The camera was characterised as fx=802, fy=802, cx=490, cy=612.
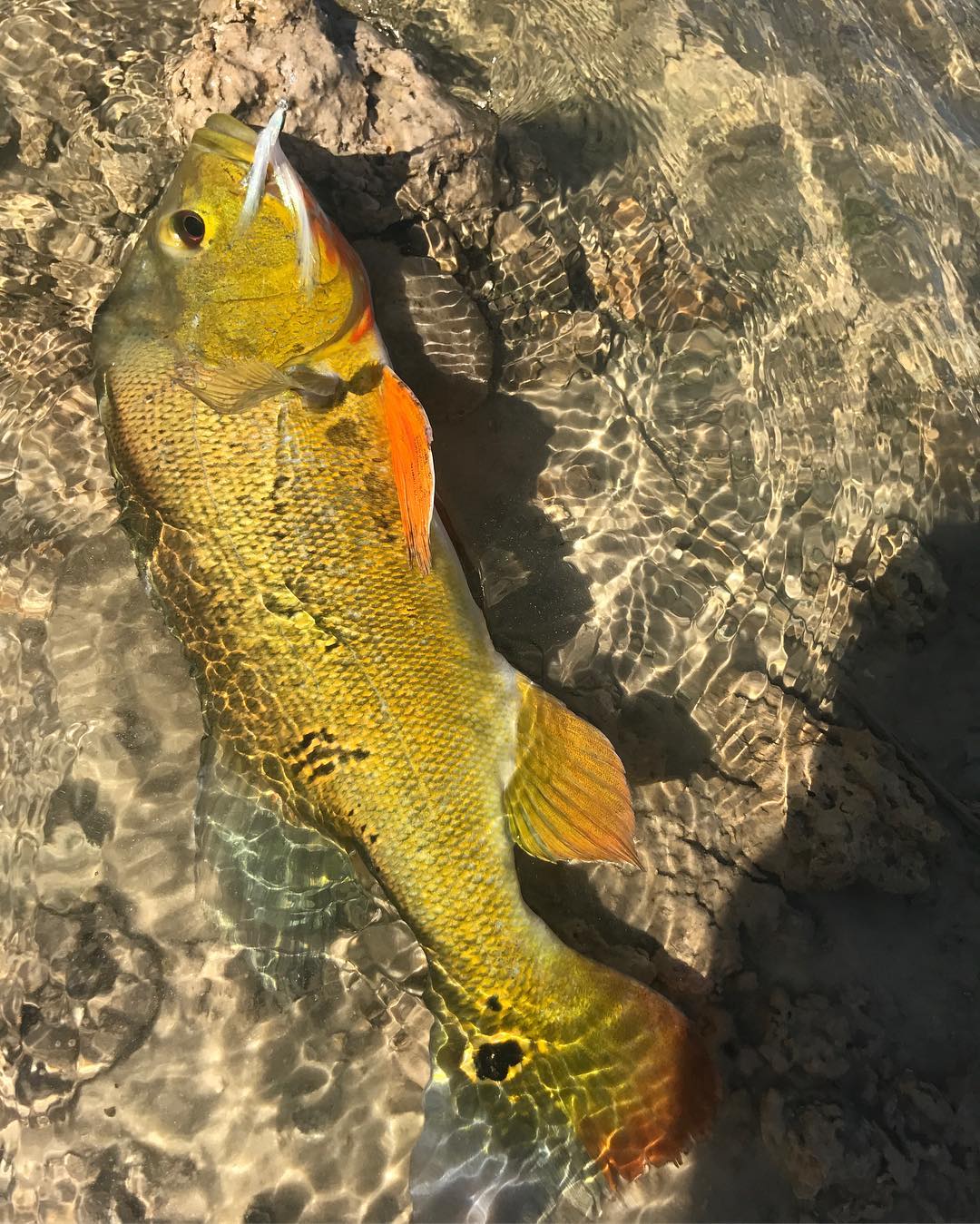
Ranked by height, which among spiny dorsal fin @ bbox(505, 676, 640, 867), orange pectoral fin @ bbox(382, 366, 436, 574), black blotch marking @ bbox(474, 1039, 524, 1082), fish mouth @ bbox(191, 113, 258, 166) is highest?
fish mouth @ bbox(191, 113, 258, 166)

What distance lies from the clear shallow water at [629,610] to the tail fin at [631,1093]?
0.32 metres

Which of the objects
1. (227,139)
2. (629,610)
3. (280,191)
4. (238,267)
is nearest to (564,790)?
(629,610)

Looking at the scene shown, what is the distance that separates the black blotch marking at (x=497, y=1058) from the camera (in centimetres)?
266

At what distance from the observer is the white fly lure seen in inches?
106

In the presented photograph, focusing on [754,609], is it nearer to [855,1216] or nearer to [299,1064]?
[855,1216]

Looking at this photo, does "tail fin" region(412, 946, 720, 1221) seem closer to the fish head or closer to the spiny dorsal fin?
the spiny dorsal fin

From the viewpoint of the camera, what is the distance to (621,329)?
13.5 feet

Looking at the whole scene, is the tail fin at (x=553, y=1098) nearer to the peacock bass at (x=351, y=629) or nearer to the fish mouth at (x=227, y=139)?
the peacock bass at (x=351, y=629)

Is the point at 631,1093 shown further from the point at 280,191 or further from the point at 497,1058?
the point at 280,191

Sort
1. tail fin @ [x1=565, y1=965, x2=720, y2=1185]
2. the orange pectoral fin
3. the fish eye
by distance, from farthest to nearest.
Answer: the fish eye, the orange pectoral fin, tail fin @ [x1=565, y1=965, x2=720, y2=1185]

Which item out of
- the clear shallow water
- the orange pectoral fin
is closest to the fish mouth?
the clear shallow water

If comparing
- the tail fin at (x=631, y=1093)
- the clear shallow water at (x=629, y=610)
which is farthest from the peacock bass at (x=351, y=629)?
the clear shallow water at (x=629, y=610)

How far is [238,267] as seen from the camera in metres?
2.88

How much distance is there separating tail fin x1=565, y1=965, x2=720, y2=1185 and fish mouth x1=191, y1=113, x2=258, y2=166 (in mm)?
3150
